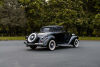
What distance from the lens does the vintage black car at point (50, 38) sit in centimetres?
1186

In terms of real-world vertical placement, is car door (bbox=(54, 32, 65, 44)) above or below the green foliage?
below

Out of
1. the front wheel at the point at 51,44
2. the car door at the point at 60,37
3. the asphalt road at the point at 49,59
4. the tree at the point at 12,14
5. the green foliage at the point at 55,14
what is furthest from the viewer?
the tree at the point at 12,14

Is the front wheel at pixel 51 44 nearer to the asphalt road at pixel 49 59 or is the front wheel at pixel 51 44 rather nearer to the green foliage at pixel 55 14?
the asphalt road at pixel 49 59

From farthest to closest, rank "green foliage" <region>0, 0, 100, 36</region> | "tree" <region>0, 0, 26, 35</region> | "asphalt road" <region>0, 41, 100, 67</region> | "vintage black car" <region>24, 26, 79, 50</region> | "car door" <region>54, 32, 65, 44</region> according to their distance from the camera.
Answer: "tree" <region>0, 0, 26, 35</region> < "green foliage" <region>0, 0, 100, 36</region> < "car door" <region>54, 32, 65, 44</region> < "vintage black car" <region>24, 26, 79, 50</region> < "asphalt road" <region>0, 41, 100, 67</region>

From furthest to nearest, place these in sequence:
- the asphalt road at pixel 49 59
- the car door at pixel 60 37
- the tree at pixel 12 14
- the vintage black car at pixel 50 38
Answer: the tree at pixel 12 14
the car door at pixel 60 37
the vintage black car at pixel 50 38
the asphalt road at pixel 49 59

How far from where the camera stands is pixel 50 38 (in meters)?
12.0

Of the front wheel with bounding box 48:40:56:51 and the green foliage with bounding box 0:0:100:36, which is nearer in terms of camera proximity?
the front wheel with bounding box 48:40:56:51

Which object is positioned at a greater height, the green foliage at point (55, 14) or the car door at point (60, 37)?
the green foliage at point (55, 14)

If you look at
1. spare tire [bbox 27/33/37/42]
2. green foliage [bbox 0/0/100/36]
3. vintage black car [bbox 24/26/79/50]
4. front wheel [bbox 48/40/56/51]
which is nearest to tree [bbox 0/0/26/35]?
green foliage [bbox 0/0/100/36]

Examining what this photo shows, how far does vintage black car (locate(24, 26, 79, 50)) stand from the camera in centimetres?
1186

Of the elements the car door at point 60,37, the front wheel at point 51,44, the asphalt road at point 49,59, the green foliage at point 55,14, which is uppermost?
the green foliage at point 55,14

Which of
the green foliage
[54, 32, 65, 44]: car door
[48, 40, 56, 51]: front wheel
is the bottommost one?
[48, 40, 56, 51]: front wheel

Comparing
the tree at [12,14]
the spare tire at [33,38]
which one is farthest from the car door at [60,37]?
the tree at [12,14]

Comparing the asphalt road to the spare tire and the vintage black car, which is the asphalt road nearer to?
the vintage black car
